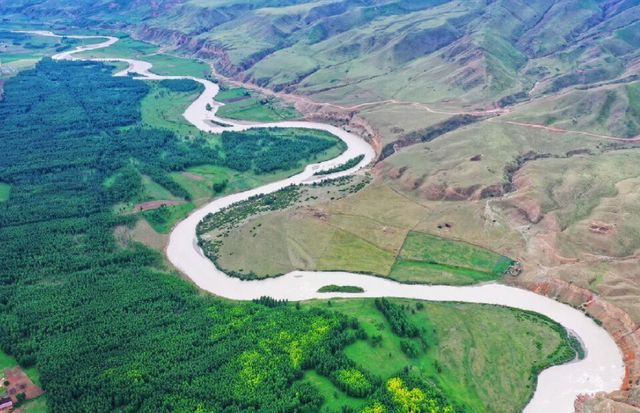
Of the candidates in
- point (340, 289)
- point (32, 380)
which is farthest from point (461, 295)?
point (32, 380)

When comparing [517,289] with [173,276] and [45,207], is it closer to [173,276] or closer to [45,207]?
[173,276]

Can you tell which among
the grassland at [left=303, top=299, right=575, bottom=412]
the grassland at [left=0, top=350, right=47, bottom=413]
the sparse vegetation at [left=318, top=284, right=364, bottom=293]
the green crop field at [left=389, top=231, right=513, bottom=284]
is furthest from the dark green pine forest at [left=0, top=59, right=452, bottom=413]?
the green crop field at [left=389, top=231, right=513, bottom=284]

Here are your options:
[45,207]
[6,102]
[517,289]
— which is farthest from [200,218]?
[6,102]

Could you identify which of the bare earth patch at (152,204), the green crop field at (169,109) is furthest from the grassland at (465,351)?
the green crop field at (169,109)

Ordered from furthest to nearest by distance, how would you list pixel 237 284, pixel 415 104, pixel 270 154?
pixel 415 104 → pixel 270 154 → pixel 237 284

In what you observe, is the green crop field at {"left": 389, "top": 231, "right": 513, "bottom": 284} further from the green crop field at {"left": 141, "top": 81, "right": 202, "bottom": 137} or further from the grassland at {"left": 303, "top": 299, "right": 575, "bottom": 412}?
the green crop field at {"left": 141, "top": 81, "right": 202, "bottom": 137}
